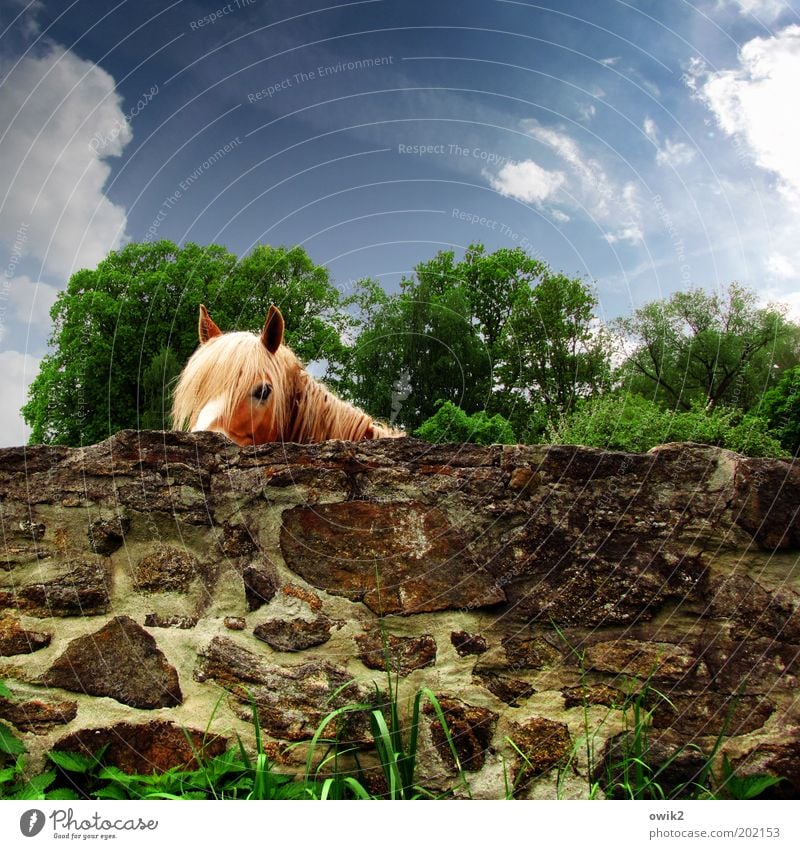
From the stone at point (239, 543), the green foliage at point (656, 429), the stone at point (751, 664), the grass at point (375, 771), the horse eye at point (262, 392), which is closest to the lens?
the grass at point (375, 771)

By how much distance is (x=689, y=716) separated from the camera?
2246 millimetres

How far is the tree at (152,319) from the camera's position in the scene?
6.50m

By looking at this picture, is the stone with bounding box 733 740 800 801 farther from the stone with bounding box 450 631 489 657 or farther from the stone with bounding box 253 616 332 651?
the stone with bounding box 253 616 332 651

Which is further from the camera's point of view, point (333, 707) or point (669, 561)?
point (669, 561)

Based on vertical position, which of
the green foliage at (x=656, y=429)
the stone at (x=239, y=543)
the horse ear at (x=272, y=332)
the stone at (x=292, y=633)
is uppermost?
the horse ear at (x=272, y=332)

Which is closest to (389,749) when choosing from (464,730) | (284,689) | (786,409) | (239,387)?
(464,730)

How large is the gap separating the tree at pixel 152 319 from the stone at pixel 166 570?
3.55 metres

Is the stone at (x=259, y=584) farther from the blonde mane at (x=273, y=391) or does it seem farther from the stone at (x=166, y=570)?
the blonde mane at (x=273, y=391)

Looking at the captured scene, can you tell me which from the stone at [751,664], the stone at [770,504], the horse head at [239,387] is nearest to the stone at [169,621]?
the horse head at [239,387]

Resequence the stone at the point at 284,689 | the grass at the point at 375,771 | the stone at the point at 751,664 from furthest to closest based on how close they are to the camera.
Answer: the stone at the point at 751,664
the stone at the point at 284,689
the grass at the point at 375,771

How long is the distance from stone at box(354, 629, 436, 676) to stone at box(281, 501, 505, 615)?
0.34 ft
